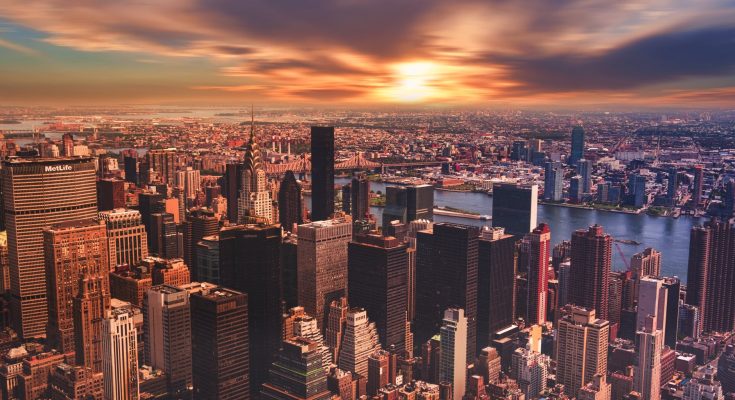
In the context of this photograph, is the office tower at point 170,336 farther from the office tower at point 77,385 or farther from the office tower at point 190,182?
the office tower at point 190,182

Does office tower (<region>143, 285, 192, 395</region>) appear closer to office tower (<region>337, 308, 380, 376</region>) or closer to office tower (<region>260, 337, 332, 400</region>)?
office tower (<region>260, 337, 332, 400</region>)

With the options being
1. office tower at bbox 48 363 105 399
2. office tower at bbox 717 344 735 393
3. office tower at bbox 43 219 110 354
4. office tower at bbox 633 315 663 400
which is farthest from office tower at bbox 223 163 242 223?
office tower at bbox 717 344 735 393

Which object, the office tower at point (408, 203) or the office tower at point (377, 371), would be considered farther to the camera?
the office tower at point (408, 203)

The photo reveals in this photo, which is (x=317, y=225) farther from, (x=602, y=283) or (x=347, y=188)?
(x=602, y=283)

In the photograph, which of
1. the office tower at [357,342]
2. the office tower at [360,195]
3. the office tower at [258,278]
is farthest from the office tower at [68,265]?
the office tower at [360,195]

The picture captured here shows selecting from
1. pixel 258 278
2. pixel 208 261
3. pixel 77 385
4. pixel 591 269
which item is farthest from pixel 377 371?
pixel 591 269

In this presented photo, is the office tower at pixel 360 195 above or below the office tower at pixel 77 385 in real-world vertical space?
above

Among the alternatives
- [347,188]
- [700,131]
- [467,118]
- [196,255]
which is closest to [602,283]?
[700,131]
